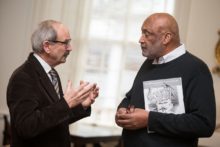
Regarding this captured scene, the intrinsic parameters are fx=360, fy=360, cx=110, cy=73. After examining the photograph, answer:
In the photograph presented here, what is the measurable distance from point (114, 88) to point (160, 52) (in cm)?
271

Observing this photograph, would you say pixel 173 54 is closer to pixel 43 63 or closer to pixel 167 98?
pixel 167 98

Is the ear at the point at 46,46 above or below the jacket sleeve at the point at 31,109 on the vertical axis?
above

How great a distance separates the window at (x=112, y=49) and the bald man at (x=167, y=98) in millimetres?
2588

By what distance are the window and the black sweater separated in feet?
8.75

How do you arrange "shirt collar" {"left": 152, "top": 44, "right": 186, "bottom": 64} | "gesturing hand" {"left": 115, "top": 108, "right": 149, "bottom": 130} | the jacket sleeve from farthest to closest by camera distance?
"shirt collar" {"left": 152, "top": 44, "right": 186, "bottom": 64} → "gesturing hand" {"left": 115, "top": 108, "right": 149, "bottom": 130} → the jacket sleeve

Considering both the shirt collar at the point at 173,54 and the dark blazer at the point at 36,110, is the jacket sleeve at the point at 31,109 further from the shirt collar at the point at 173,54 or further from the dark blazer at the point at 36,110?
the shirt collar at the point at 173,54

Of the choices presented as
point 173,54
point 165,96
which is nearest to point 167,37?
point 173,54

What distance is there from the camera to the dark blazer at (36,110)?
69.4 inches

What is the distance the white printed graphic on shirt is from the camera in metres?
1.88

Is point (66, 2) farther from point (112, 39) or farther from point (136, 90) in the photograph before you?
point (136, 90)

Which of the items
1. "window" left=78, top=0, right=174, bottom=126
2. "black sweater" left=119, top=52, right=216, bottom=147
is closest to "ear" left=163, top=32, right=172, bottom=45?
"black sweater" left=119, top=52, right=216, bottom=147

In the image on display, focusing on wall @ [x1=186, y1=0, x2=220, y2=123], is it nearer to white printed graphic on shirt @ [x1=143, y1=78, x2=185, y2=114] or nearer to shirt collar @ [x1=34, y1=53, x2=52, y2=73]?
white printed graphic on shirt @ [x1=143, y1=78, x2=185, y2=114]

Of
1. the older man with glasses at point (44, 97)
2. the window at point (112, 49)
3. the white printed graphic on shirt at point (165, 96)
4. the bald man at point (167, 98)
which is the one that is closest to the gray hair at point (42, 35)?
the older man with glasses at point (44, 97)

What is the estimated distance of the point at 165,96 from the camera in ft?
6.25
